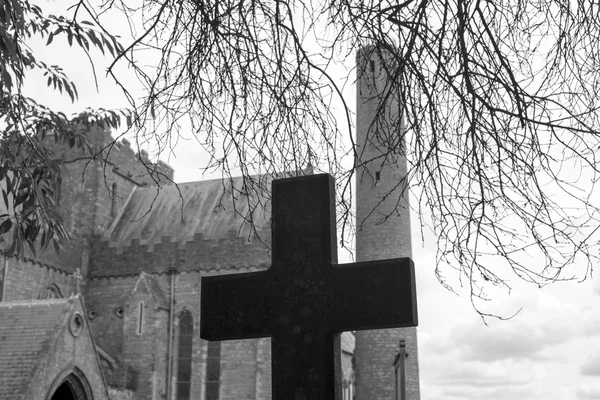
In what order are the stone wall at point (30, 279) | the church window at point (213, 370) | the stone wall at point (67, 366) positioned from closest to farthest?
the stone wall at point (67, 366)
the stone wall at point (30, 279)
the church window at point (213, 370)

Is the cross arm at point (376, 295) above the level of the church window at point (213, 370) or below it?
below

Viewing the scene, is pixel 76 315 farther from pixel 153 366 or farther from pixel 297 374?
pixel 297 374

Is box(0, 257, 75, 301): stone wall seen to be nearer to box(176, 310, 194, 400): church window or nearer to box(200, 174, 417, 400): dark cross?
box(176, 310, 194, 400): church window

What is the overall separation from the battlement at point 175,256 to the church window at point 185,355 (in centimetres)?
175

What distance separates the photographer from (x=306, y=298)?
3438 millimetres

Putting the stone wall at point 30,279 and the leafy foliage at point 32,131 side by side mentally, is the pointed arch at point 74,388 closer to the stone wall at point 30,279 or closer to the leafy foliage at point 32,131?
the stone wall at point 30,279

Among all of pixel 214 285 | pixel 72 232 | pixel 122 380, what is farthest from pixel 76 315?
pixel 214 285

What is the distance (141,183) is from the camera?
33.0m

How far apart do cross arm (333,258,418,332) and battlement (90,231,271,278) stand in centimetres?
2173

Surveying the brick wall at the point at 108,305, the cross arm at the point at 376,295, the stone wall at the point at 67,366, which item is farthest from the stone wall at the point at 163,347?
the cross arm at the point at 376,295

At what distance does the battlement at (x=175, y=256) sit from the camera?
25906mm

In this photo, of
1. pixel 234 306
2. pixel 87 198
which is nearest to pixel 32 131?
pixel 234 306

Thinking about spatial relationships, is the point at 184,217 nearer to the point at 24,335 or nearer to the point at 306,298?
the point at 24,335

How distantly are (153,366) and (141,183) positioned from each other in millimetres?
10445
